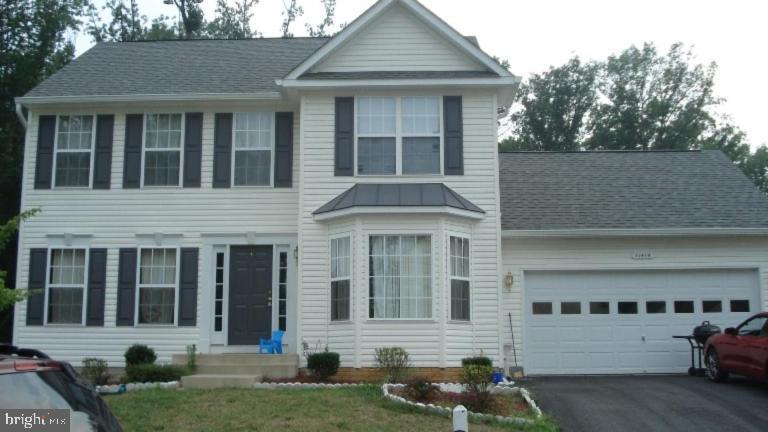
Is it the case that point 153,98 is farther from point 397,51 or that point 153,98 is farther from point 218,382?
point 218,382

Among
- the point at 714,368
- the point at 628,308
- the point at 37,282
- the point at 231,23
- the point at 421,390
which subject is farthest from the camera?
the point at 231,23

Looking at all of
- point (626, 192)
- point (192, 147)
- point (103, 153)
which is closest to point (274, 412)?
point (192, 147)

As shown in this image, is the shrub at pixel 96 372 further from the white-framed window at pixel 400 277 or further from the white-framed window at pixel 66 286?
the white-framed window at pixel 400 277

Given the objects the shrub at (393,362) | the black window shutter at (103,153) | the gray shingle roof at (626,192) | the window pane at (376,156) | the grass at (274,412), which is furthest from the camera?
the gray shingle roof at (626,192)

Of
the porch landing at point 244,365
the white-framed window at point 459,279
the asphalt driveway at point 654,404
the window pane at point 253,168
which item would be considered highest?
the window pane at point 253,168

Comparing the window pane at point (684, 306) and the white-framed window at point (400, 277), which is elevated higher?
the white-framed window at point (400, 277)

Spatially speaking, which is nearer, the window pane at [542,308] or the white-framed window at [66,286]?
the white-framed window at [66,286]

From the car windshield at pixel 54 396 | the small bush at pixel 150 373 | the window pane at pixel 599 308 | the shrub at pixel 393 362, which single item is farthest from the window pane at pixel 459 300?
the car windshield at pixel 54 396

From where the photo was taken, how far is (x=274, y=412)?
1073 centimetres

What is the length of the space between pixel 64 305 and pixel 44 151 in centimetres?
349

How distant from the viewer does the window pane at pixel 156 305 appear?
1619 cm

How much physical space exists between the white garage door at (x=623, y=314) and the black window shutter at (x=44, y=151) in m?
10.9

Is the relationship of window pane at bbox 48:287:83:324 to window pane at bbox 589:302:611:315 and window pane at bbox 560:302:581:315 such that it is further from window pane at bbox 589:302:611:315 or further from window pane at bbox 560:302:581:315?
window pane at bbox 589:302:611:315

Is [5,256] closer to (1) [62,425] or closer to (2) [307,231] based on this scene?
(2) [307,231]
